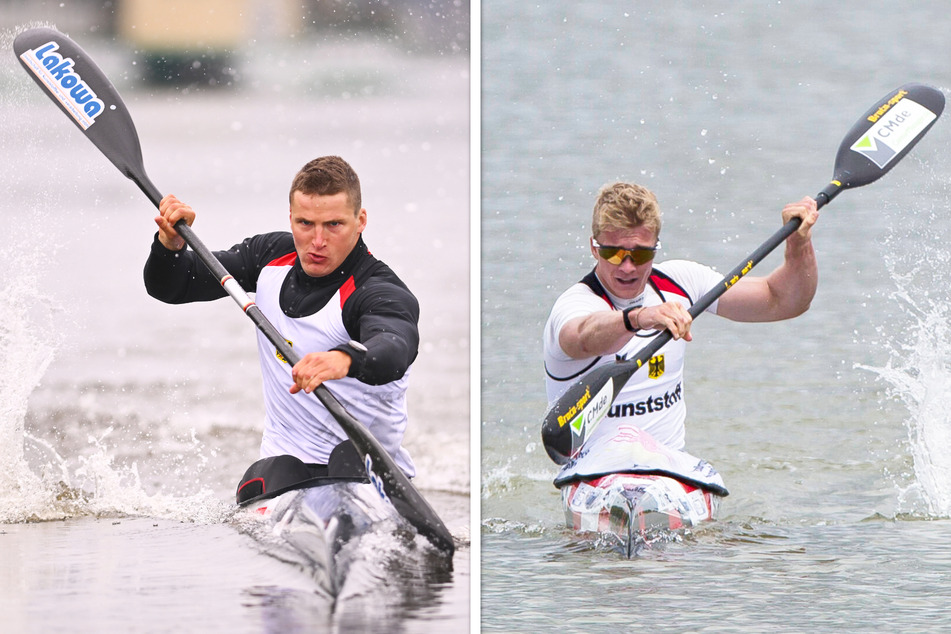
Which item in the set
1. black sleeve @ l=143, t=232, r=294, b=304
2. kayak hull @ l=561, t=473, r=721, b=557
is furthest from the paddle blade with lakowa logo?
kayak hull @ l=561, t=473, r=721, b=557

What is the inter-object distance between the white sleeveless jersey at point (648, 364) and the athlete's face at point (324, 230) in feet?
1.65

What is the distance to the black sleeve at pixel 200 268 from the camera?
289cm

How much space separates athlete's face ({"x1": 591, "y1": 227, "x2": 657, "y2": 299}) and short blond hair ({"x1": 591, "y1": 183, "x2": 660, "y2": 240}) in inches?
0.5

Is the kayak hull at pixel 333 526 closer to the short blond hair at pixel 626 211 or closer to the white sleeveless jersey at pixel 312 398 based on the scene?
the white sleeveless jersey at pixel 312 398

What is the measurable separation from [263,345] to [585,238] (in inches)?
31.5

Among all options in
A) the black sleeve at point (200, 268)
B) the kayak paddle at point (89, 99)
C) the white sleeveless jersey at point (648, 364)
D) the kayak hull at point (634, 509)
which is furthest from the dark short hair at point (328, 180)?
the kayak hull at point (634, 509)

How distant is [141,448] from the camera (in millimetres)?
2969

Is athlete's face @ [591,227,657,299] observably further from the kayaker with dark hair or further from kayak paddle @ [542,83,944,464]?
the kayaker with dark hair

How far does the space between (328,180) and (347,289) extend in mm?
252

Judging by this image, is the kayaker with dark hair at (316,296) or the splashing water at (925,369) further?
the splashing water at (925,369)

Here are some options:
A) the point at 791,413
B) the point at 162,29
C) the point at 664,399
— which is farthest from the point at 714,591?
the point at 162,29

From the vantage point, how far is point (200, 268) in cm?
291

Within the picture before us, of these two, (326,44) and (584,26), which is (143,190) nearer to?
(326,44)

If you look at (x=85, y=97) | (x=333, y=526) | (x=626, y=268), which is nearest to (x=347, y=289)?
(x=333, y=526)
